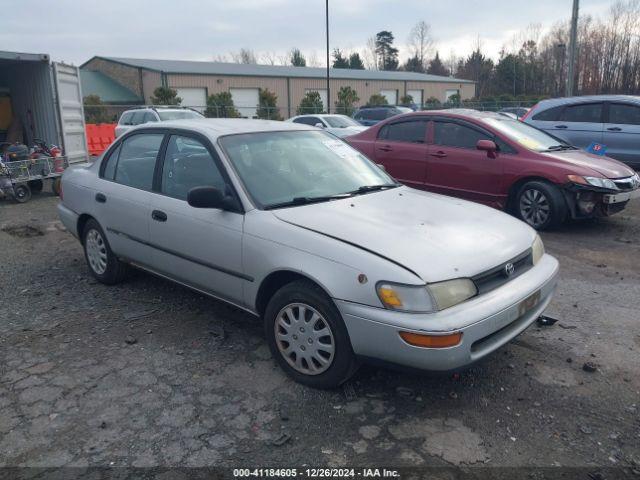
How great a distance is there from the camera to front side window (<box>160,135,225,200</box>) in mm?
4023

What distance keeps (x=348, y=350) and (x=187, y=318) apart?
6.33 feet

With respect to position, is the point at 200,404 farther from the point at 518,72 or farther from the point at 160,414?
the point at 518,72

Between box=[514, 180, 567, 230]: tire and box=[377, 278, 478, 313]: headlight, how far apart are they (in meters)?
4.73

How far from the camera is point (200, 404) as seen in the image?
3.27 meters

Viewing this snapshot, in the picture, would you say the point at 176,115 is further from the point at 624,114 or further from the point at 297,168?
the point at 297,168

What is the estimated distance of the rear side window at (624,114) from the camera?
10.3m

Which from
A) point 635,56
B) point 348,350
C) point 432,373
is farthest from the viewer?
point 635,56

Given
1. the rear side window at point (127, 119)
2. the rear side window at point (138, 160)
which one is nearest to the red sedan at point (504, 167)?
the rear side window at point (138, 160)

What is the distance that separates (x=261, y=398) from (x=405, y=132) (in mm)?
6033

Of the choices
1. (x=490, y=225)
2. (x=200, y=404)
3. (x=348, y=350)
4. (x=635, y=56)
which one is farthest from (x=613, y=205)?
(x=635, y=56)

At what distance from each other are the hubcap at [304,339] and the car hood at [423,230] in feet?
1.69

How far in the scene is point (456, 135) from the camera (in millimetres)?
7867

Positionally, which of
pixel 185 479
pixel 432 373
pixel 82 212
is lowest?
pixel 185 479

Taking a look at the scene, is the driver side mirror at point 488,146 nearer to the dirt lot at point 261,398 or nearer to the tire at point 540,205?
the tire at point 540,205
